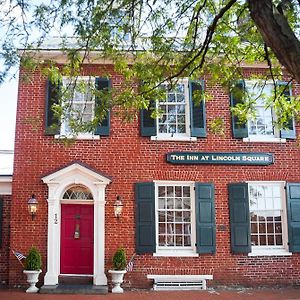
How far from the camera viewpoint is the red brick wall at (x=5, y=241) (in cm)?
1166

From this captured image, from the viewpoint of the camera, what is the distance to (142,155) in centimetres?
1198

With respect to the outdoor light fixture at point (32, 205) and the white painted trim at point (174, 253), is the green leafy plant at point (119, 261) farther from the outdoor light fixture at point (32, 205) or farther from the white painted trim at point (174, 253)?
the outdoor light fixture at point (32, 205)

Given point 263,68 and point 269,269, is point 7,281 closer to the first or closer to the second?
point 269,269

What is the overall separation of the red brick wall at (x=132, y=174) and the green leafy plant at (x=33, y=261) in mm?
362

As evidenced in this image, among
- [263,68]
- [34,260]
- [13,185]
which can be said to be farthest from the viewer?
[263,68]

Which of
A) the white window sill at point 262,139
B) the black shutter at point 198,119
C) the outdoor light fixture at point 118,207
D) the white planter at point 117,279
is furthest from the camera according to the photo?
the white window sill at point 262,139

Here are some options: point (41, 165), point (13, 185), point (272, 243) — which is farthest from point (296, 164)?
point (13, 185)

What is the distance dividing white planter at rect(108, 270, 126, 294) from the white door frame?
0.29 metres

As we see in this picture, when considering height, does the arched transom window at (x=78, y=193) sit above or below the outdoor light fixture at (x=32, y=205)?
above

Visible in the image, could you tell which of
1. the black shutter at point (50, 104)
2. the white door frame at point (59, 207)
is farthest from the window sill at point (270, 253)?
the black shutter at point (50, 104)

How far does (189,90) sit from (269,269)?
5.53 metres

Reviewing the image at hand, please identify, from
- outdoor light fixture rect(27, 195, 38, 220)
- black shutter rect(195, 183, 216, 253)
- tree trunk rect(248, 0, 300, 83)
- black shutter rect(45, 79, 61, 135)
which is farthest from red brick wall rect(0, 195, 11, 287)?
tree trunk rect(248, 0, 300, 83)

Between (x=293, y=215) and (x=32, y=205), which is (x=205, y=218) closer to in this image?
(x=293, y=215)

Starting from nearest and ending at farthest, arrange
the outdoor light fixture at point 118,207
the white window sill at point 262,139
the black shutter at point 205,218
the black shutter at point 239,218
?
the outdoor light fixture at point 118,207, the black shutter at point 205,218, the black shutter at point 239,218, the white window sill at point 262,139
